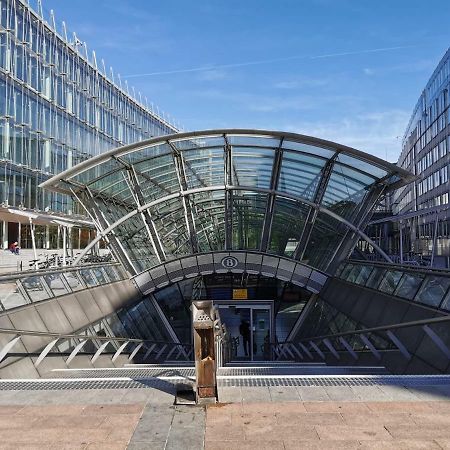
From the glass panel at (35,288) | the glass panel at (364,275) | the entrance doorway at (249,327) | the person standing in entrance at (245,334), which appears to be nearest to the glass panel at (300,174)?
the glass panel at (364,275)

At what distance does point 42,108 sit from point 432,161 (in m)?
37.8

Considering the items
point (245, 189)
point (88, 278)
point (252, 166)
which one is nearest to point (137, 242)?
point (245, 189)

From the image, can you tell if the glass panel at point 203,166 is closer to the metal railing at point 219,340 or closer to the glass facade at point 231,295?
the glass facade at point 231,295

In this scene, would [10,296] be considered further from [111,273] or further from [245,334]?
[245,334]

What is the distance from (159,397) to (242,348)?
22069 millimetres

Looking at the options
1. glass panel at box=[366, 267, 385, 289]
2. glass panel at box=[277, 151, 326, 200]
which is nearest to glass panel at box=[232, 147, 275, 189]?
glass panel at box=[277, 151, 326, 200]

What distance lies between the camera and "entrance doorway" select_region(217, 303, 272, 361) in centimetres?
2681

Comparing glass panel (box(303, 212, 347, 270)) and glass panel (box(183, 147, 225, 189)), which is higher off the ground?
glass panel (box(183, 147, 225, 189))

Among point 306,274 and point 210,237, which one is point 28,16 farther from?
point 306,274

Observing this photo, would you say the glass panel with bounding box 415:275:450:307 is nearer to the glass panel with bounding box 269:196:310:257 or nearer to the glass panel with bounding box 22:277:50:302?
the glass panel with bounding box 22:277:50:302

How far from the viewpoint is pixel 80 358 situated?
1111 cm

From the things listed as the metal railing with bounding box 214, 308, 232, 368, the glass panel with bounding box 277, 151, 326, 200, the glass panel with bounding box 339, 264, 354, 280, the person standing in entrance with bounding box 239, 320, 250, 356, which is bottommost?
the person standing in entrance with bounding box 239, 320, 250, 356

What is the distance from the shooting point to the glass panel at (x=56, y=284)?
12.0 m

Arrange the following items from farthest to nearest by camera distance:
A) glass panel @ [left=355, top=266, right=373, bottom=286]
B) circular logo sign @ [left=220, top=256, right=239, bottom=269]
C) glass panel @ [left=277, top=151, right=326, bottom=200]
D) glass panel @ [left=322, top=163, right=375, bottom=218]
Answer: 1. circular logo sign @ [left=220, top=256, right=239, bottom=269]
2. glass panel @ [left=322, top=163, right=375, bottom=218]
3. glass panel @ [left=277, top=151, right=326, bottom=200]
4. glass panel @ [left=355, top=266, right=373, bottom=286]
